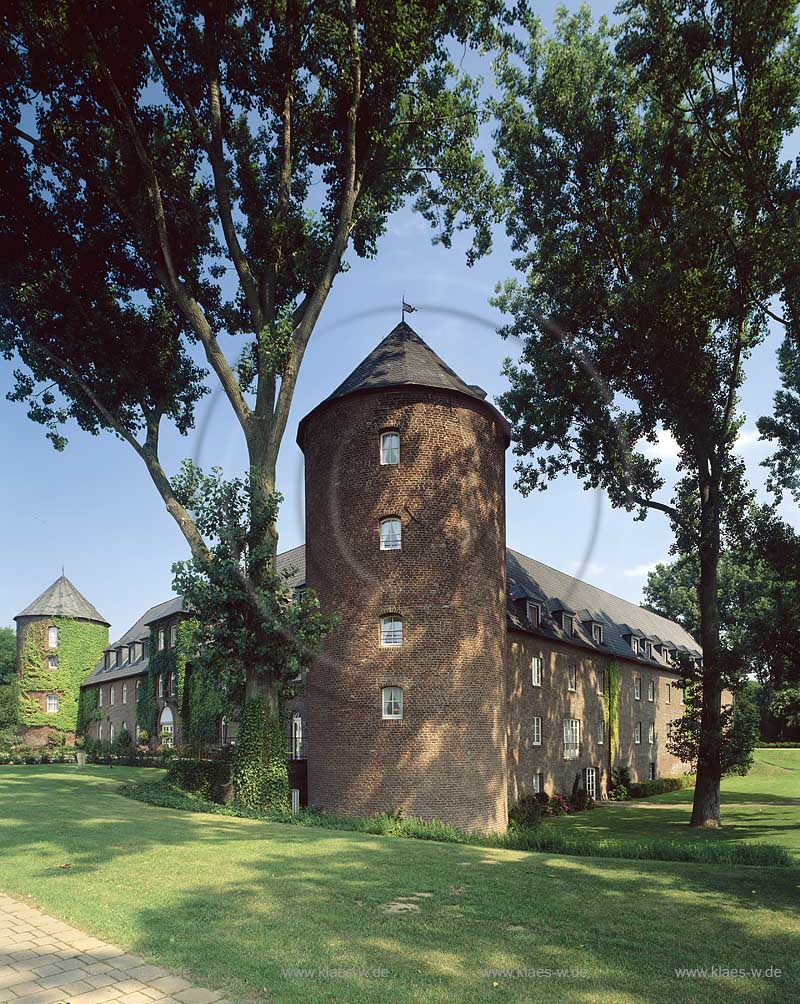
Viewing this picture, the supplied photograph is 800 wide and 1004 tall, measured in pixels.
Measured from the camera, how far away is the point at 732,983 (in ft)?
21.6

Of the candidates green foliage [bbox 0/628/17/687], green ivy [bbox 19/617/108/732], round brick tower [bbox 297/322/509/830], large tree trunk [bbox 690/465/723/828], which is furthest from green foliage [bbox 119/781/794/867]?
green foliage [bbox 0/628/17/687]

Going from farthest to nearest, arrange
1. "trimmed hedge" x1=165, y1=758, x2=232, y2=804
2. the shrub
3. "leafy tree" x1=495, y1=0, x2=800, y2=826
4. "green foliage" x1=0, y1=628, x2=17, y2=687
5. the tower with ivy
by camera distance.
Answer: "green foliage" x1=0, y1=628, x2=17, y2=687
the tower with ivy
the shrub
"trimmed hedge" x1=165, y1=758, x2=232, y2=804
"leafy tree" x1=495, y1=0, x2=800, y2=826

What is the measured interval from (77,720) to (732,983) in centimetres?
6213

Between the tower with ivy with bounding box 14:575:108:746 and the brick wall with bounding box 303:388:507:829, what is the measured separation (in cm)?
4219

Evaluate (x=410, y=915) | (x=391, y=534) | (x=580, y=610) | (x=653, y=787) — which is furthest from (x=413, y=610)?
(x=653, y=787)

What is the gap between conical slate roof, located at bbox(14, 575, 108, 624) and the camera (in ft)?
204

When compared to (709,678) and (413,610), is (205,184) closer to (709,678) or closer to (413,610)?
(413,610)

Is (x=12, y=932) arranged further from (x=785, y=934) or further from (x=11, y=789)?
(x=11, y=789)

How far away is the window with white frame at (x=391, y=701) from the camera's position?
24.3 m

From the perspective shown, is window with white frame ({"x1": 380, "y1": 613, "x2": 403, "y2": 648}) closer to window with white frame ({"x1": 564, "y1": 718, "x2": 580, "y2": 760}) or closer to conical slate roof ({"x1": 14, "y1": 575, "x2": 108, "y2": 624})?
window with white frame ({"x1": 564, "y1": 718, "x2": 580, "y2": 760})

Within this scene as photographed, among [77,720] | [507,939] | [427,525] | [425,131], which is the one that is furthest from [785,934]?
[77,720]

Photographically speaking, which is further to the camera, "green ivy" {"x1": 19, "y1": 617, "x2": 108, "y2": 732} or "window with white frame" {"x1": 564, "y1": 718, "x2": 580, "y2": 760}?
"green ivy" {"x1": 19, "y1": 617, "x2": 108, "y2": 732}

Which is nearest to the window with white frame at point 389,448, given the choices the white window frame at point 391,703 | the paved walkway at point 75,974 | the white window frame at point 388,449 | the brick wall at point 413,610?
the white window frame at point 388,449

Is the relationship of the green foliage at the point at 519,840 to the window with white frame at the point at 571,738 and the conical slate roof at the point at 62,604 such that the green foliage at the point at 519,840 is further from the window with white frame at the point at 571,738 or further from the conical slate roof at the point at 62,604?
the conical slate roof at the point at 62,604
